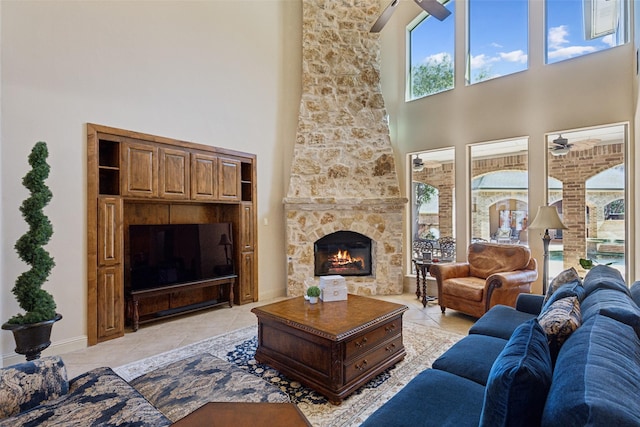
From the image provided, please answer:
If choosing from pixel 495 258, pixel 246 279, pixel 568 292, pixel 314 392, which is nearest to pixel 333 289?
pixel 314 392

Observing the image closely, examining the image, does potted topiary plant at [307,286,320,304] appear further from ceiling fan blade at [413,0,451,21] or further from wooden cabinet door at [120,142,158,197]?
ceiling fan blade at [413,0,451,21]

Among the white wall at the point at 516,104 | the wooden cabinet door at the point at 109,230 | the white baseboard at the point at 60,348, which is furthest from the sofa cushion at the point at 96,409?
the white wall at the point at 516,104

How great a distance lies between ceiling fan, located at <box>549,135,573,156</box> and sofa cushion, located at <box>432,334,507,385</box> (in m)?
3.48

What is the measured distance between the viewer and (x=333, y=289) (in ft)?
10.3

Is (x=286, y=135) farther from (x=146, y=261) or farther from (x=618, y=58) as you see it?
(x=618, y=58)

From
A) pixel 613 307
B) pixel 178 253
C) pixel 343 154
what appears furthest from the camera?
pixel 343 154

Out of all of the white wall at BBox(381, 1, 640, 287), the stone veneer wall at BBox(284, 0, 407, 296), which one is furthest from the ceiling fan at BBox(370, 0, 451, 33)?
the stone veneer wall at BBox(284, 0, 407, 296)

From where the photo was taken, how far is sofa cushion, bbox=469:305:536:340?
2.38 m

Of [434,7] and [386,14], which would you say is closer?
[434,7]

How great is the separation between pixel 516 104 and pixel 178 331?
5537mm

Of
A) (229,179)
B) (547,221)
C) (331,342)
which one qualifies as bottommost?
(331,342)

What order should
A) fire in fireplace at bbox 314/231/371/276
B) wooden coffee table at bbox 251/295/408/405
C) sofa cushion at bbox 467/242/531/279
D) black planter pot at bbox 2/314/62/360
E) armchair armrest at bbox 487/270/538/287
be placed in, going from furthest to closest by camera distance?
1. fire in fireplace at bbox 314/231/371/276
2. sofa cushion at bbox 467/242/531/279
3. armchair armrest at bbox 487/270/538/287
4. black planter pot at bbox 2/314/62/360
5. wooden coffee table at bbox 251/295/408/405

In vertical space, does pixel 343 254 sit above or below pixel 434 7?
below

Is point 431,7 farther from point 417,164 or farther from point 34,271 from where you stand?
point 34,271
